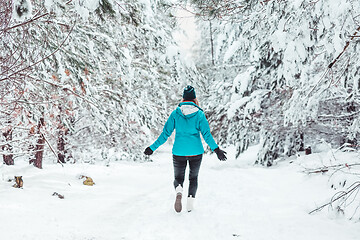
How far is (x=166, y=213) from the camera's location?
438cm

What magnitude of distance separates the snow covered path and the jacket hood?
62.0 inches

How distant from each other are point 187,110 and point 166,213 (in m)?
1.69

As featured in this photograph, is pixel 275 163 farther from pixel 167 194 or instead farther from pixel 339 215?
pixel 339 215

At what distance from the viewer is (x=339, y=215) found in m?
3.65

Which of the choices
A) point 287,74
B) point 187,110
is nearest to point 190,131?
point 187,110

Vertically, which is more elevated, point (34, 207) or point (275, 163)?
point (34, 207)

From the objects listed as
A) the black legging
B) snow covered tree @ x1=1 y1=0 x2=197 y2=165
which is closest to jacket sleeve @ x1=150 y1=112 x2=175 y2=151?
the black legging

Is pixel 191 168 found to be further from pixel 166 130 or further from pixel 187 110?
pixel 187 110

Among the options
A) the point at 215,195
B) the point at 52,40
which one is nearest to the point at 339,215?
the point at 215,195

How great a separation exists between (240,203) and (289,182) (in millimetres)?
2247

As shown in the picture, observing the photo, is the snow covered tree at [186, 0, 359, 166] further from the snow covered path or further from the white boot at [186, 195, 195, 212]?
the white boot at [186, 195, 195, 212]

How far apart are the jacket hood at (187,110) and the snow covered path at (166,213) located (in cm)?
158

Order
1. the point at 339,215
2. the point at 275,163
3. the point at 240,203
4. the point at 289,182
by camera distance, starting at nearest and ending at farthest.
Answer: the point at 339,215, the point at 240,203, the point at 289,182, the point at 275,163

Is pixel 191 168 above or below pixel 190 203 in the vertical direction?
above
